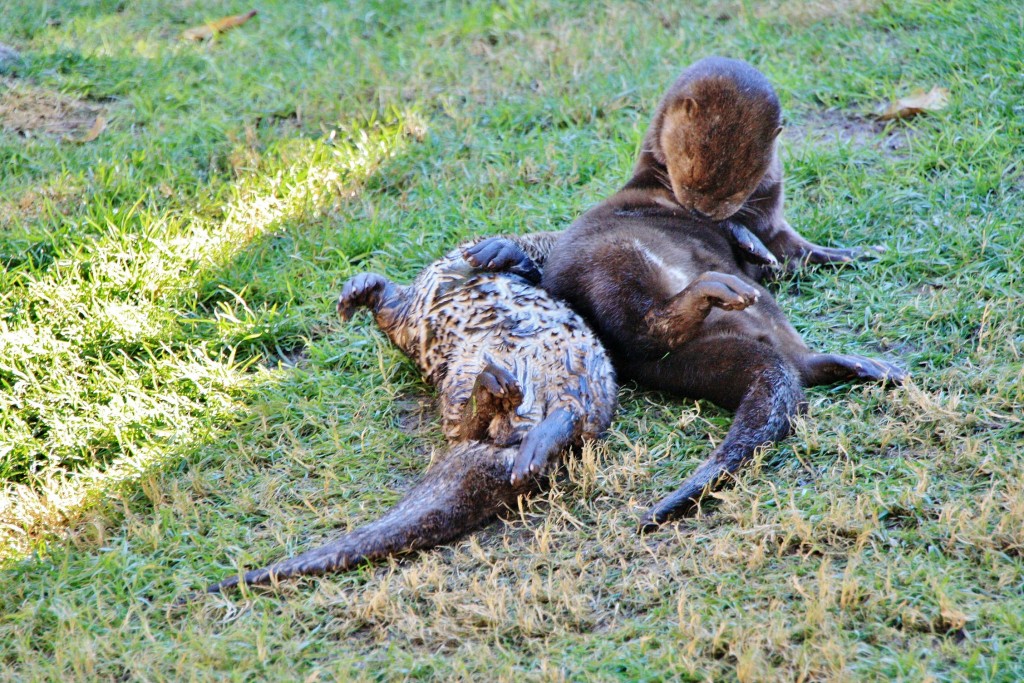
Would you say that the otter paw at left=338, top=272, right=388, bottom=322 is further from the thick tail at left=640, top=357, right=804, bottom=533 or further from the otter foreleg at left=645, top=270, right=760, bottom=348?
the thick tail at left=640, top=357, right=804, bottom=533

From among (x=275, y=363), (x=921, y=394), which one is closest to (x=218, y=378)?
(x=275, y=363)

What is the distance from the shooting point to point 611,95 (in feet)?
18.5

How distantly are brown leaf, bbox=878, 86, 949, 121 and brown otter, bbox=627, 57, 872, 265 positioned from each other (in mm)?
1316

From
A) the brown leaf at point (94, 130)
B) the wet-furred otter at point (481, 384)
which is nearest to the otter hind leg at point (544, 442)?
the wet-furred otter at point (481, 384)

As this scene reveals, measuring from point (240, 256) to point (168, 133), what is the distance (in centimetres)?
124

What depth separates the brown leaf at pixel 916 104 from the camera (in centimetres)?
511

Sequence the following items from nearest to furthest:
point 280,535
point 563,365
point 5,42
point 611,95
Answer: point 280,535 < point 563,365 < point 611,95 < point 5,42

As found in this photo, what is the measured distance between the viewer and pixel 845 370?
3.51 m

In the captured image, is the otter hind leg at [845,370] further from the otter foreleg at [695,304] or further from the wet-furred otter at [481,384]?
the wet-furred otter at [481,384]

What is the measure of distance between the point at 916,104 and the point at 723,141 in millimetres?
1666

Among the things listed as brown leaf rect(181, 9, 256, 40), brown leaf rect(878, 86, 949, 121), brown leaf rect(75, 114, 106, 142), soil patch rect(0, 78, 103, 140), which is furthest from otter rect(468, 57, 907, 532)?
brown leaf rect(181, 9, 256, 40)

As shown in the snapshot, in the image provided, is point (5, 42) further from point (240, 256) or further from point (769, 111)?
point (769, 111)

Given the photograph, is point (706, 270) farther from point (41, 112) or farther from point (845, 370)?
point (41, 112)

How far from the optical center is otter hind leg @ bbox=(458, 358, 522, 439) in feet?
10.6
